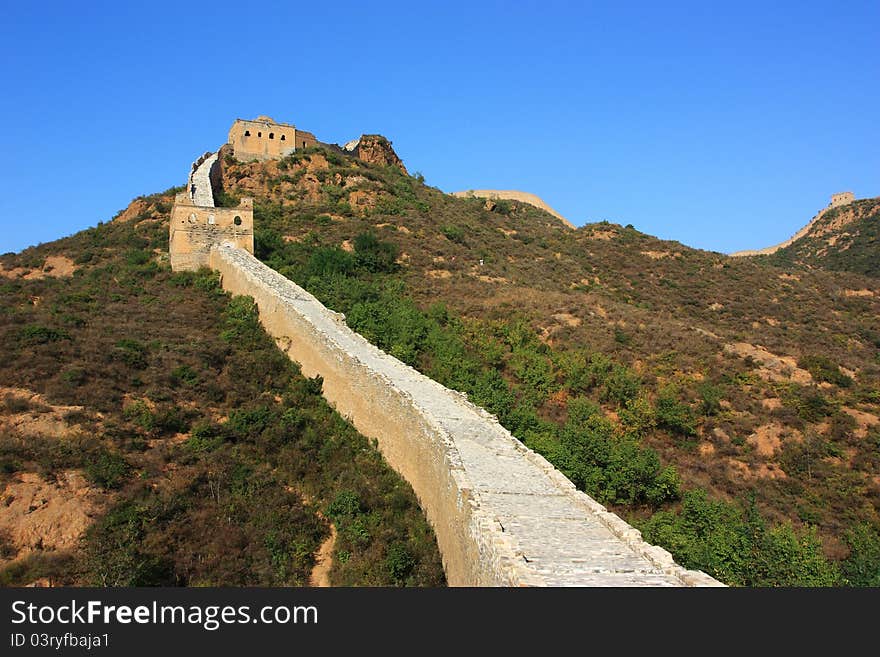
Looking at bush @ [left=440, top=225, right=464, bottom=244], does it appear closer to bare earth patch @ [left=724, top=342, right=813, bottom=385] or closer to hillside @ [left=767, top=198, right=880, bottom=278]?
bare earth patch @ [left=724, top=342, right=813, bottom=385]

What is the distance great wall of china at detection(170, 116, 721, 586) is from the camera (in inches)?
245

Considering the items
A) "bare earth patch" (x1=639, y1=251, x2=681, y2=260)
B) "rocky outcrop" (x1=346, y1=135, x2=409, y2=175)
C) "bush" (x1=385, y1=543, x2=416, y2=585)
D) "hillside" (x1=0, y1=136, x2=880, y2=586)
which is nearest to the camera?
"bush" (x1=385, y1=543, x2=416, y2=585)

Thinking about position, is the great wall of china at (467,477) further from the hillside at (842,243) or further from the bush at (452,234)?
the hillside at (842,243)

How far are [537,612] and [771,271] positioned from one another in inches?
1660

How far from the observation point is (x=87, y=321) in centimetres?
1623

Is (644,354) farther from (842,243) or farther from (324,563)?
(842,243)

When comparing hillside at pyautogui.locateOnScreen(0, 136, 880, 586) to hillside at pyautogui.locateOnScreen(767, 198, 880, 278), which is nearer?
hillside at pyautogui.locateOnScreen(0, 136, 880, 586)

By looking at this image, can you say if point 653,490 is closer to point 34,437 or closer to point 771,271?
point 34,437

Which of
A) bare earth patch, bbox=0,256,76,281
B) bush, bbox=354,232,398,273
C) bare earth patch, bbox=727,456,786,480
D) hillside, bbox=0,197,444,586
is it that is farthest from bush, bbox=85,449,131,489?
bare earth patch, bbox=0,256,76,281

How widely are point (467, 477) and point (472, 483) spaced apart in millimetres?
187

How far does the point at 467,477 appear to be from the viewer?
845 cm

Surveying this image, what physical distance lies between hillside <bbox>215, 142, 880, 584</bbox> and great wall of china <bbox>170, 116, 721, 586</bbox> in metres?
2.20

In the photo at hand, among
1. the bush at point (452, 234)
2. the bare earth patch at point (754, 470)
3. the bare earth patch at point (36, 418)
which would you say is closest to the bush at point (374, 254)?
the bush at point (452, 234)

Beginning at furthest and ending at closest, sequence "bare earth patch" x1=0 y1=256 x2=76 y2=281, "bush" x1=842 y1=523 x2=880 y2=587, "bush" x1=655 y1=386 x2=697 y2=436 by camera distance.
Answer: "bare earth patch" x1=0 y1=256 x2=76 y2=281 → "bush" x1=655 y1=386 x2=697 y2=436 → "bush" x1=842 y1=523 x2=880 y2=587
